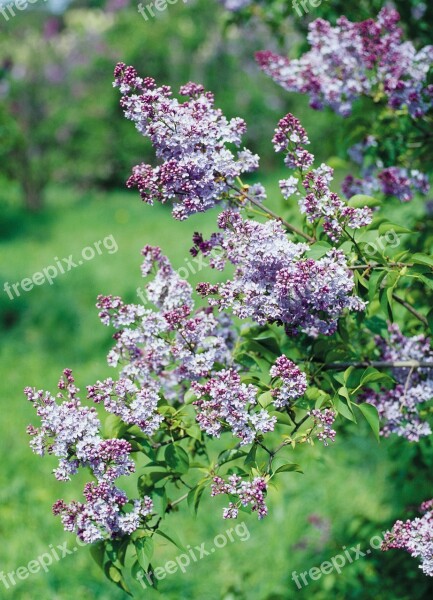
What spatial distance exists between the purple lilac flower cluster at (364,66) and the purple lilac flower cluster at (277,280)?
3.63 ft

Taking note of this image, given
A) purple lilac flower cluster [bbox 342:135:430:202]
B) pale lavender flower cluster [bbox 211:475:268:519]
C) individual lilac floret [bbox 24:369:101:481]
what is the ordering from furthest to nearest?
1. purple lilac flower cluster [bbox 342:135:430:202]
2. individual lilac floret [bbox 24:369:101:481]
3. pale lavender flower cluster [bbox 211:475:268:519]

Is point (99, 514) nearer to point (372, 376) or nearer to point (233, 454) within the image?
point (233, 454)

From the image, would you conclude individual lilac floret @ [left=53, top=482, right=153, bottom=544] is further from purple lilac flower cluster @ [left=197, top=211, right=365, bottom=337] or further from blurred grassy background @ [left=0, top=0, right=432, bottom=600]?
blurred grassy background @ [left=0, top=0, right=432, bottom=600]

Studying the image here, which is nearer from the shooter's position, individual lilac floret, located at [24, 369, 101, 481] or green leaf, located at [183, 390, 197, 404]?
individual lilac floret, located at [24, 369, 101, 481]

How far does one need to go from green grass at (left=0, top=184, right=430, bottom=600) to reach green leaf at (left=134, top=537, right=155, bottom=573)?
369mm

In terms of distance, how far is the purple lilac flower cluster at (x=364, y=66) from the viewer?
2.82m

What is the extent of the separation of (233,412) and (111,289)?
21.4 ft

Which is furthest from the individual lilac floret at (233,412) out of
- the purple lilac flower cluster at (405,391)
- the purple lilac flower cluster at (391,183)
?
the purple lilac flower cluster at (391,183)

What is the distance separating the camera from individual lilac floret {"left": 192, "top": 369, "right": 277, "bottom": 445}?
6.41ft

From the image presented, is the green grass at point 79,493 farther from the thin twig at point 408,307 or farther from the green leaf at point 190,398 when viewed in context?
the thin twig at point 408,307

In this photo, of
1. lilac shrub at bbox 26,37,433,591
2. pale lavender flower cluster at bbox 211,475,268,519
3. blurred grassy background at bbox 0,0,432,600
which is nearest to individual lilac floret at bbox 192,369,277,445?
lilac shrub at bbox 26,37,433,591

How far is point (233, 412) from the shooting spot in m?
1.95

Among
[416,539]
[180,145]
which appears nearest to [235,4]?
[180,145]

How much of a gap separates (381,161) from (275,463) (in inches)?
65.0
